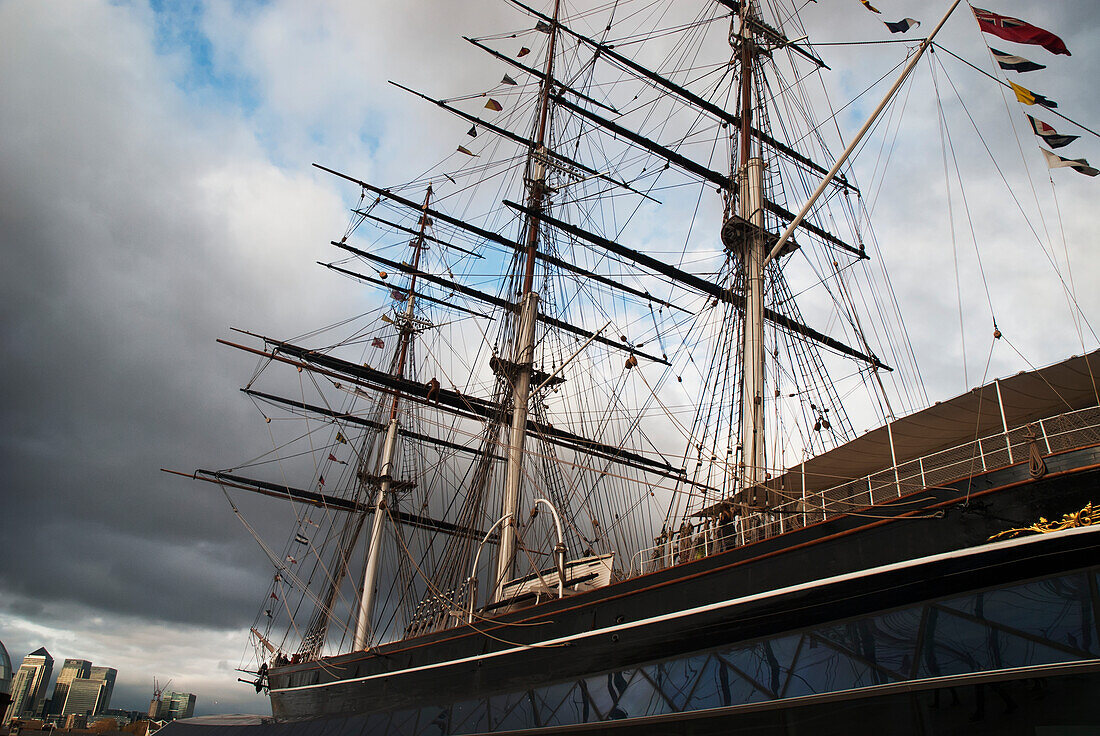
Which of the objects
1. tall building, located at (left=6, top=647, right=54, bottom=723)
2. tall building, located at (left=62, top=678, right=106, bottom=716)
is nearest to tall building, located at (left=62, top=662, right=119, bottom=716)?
tall building, located at (left=62, top=678, right=106, bottom=716)

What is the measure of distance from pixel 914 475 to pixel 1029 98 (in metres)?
4.81

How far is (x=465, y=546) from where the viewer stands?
17609 millimetres

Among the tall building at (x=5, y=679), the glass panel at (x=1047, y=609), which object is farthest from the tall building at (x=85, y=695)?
the glass panel at (x=1047, y=609)

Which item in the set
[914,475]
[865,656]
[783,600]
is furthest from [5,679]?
[914,475]

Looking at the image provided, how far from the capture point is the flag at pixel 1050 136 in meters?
8.26

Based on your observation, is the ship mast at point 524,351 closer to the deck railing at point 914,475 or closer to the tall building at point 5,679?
the deck railing at point 914,475

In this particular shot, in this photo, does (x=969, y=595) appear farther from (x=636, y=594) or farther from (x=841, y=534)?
(x=636, y=594)

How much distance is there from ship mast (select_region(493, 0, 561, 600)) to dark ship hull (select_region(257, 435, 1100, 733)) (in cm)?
260

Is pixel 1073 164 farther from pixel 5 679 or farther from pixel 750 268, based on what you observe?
pixel 5 679

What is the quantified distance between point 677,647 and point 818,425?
7770mm

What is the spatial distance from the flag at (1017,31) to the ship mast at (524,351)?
11205 millimetres

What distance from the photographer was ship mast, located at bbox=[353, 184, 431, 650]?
22.4 m

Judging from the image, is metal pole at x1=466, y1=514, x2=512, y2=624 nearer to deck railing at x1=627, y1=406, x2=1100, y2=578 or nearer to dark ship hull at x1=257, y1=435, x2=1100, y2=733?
dark ship hull at x1=257, y1=435, x2=1100, y2=733

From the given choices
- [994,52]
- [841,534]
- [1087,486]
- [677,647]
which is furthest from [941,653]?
[994,52]
